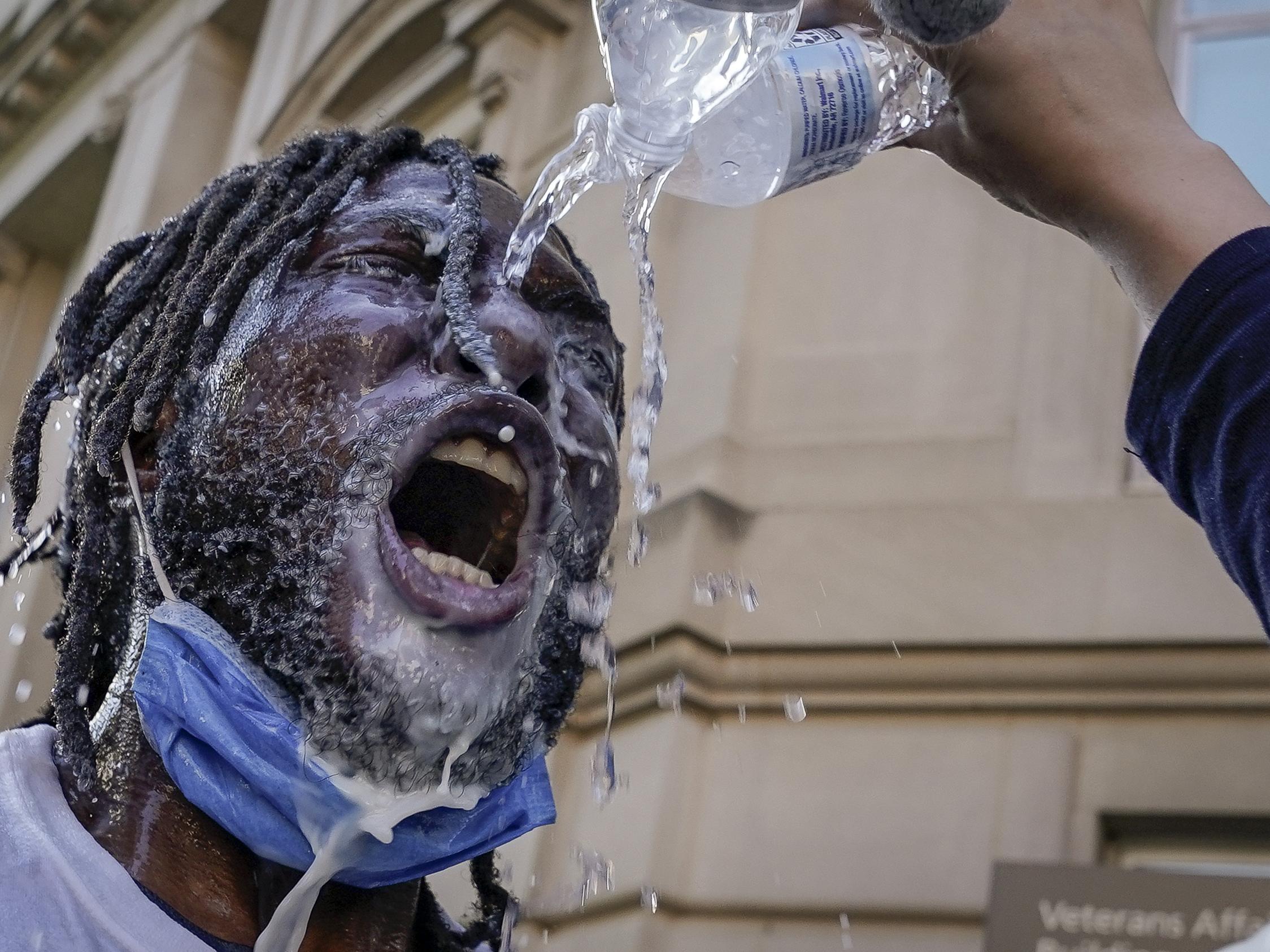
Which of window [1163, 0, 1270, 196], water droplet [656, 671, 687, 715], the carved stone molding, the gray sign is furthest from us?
the carved stone molding

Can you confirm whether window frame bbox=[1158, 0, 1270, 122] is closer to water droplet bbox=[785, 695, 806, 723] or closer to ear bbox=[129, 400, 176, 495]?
water droplet bbox=[785, 695, 806, 723]

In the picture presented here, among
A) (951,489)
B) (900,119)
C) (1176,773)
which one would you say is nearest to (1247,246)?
(900,119)

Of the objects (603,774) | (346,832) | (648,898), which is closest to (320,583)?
(346,832)

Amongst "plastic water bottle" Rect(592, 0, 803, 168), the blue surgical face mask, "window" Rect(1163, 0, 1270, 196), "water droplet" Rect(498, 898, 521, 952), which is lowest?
"water droplet" Rect(498, 898, 521, 952)

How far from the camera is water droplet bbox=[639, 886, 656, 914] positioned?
372 centimetres

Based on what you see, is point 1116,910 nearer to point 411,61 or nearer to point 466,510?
point 466,510

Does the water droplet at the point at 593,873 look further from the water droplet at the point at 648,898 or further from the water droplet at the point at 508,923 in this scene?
the water droplet at the point at 508,923

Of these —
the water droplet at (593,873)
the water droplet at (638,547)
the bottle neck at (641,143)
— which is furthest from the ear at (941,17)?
the water droplet at (593,873)

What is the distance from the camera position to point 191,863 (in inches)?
75.5

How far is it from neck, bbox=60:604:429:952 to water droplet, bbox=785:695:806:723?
190cm

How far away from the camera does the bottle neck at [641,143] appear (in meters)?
1.98

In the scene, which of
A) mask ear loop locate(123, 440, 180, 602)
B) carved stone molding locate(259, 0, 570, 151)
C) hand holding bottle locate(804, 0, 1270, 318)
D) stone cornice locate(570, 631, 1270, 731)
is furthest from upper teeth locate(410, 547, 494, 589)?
carved stone molding locate(259, 0, 570, 151)

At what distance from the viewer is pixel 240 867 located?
1951 mm

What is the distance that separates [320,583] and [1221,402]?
1.03m
